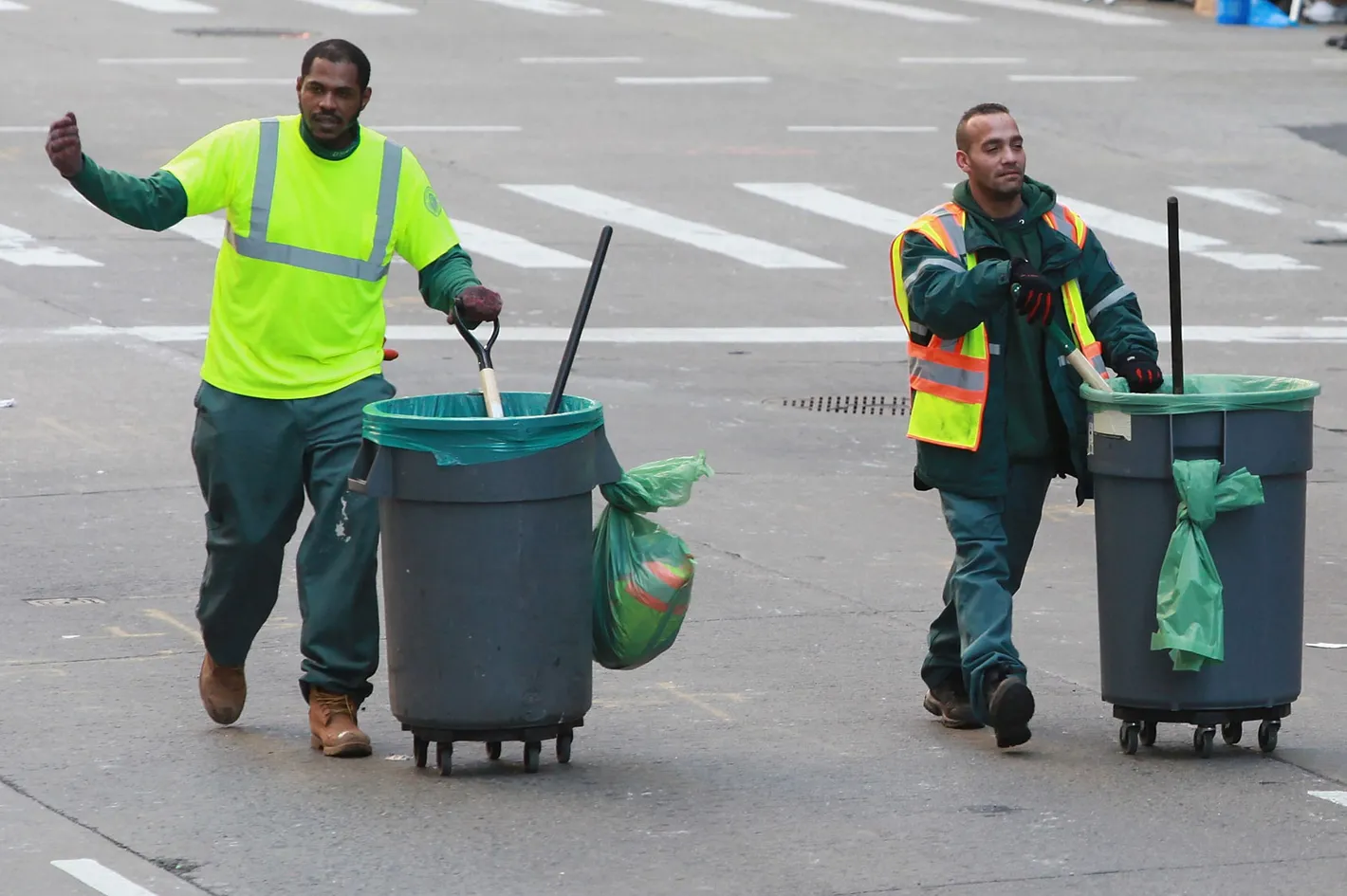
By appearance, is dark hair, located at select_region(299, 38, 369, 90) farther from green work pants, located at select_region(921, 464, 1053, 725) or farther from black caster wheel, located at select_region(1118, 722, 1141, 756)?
black caster wheel, located at select_region(1118, 722, 1141, 756)

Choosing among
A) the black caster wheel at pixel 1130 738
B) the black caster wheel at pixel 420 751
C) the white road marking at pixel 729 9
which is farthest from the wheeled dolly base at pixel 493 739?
the white road marking at pixel 729 9

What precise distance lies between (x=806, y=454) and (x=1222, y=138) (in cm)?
1209

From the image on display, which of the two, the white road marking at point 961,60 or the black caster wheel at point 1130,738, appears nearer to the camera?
the black caster wheel at point 1130,738

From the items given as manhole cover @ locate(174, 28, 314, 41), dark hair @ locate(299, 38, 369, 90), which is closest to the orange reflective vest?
dark hair @ locate(299, 38, 369, 90)

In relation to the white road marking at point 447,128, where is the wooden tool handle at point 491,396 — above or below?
below

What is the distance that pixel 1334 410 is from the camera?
41.5ft

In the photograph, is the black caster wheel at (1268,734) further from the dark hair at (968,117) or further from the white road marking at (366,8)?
the white road marking at (366,8)

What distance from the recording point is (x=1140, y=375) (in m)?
6.71

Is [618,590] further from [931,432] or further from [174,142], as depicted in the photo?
[174,142]

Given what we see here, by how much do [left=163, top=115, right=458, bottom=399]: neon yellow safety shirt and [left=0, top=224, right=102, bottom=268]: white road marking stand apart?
29.9ft

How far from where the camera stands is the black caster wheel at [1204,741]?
6699 mm

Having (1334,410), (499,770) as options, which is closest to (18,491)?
(499,770)

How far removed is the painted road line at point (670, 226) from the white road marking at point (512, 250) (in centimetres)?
66

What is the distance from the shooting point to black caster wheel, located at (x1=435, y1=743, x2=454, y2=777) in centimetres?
645
